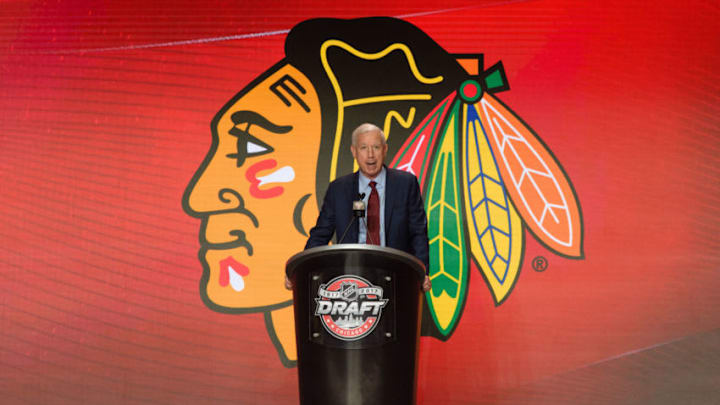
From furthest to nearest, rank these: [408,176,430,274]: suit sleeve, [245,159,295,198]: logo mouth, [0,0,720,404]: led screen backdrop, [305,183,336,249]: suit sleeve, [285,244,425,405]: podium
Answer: [245,159,295,198]: logo mouth → [0,0,720,404]: led screen backdrop → [305,183,336,249]: suit sleeve → [408,176,430,274]: suit sleeve → [285,244,425,405]: podium

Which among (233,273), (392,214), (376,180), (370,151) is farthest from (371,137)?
(233,273)

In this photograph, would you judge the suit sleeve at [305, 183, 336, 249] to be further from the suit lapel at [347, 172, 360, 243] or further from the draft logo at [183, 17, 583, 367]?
the draft logo at [183, 17, 583, 367]

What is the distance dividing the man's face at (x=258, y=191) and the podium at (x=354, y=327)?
1.39m

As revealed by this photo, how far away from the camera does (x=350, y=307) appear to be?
1863mm

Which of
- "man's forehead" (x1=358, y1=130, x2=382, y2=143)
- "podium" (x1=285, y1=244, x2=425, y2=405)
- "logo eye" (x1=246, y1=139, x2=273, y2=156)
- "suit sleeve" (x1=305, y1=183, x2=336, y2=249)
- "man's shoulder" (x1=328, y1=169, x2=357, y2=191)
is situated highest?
"logo eye" (x1=246, y1=139, x2=273, y2=156)

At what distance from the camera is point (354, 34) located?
11.2ft

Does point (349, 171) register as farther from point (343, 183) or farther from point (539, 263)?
point (539, 263)

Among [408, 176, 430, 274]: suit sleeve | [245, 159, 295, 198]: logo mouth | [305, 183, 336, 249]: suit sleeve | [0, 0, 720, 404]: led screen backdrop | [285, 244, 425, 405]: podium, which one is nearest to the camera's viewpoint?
[285, 244, 425, 405]: podium

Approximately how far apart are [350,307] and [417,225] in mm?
775

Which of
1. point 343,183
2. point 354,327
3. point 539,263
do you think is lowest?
point 354,327

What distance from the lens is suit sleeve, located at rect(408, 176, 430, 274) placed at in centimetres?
250

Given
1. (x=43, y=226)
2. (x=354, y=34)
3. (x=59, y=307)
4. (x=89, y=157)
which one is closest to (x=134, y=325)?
(x=59, y=307)

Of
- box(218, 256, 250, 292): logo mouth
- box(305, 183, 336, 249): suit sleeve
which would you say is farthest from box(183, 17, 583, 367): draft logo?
box(305, 183, 336, 249): suit sleeve

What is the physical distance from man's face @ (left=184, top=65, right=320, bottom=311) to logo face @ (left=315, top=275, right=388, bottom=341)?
1.43 m
